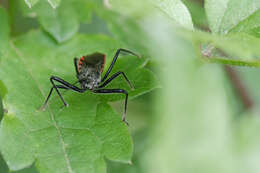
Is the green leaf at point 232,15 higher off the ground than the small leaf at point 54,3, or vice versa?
the green leaf at point 232,15

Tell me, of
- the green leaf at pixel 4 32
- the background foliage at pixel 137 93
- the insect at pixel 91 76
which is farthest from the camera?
the green leaf at pixel 4 32

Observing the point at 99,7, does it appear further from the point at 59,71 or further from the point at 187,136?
the point at 187,136

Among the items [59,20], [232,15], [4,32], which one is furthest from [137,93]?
[4,32]

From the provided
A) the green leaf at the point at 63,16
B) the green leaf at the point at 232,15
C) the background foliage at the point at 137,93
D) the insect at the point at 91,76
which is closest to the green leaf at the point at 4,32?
the background foliage at the point at 137,93

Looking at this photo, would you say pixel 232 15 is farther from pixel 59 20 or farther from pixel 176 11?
pixel 59 20

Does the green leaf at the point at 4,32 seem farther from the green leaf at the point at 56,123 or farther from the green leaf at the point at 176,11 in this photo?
the green leaf at the point at 176,11

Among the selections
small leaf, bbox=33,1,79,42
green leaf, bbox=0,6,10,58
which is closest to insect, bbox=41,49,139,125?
small leaf, bbox=33,1,79,42
